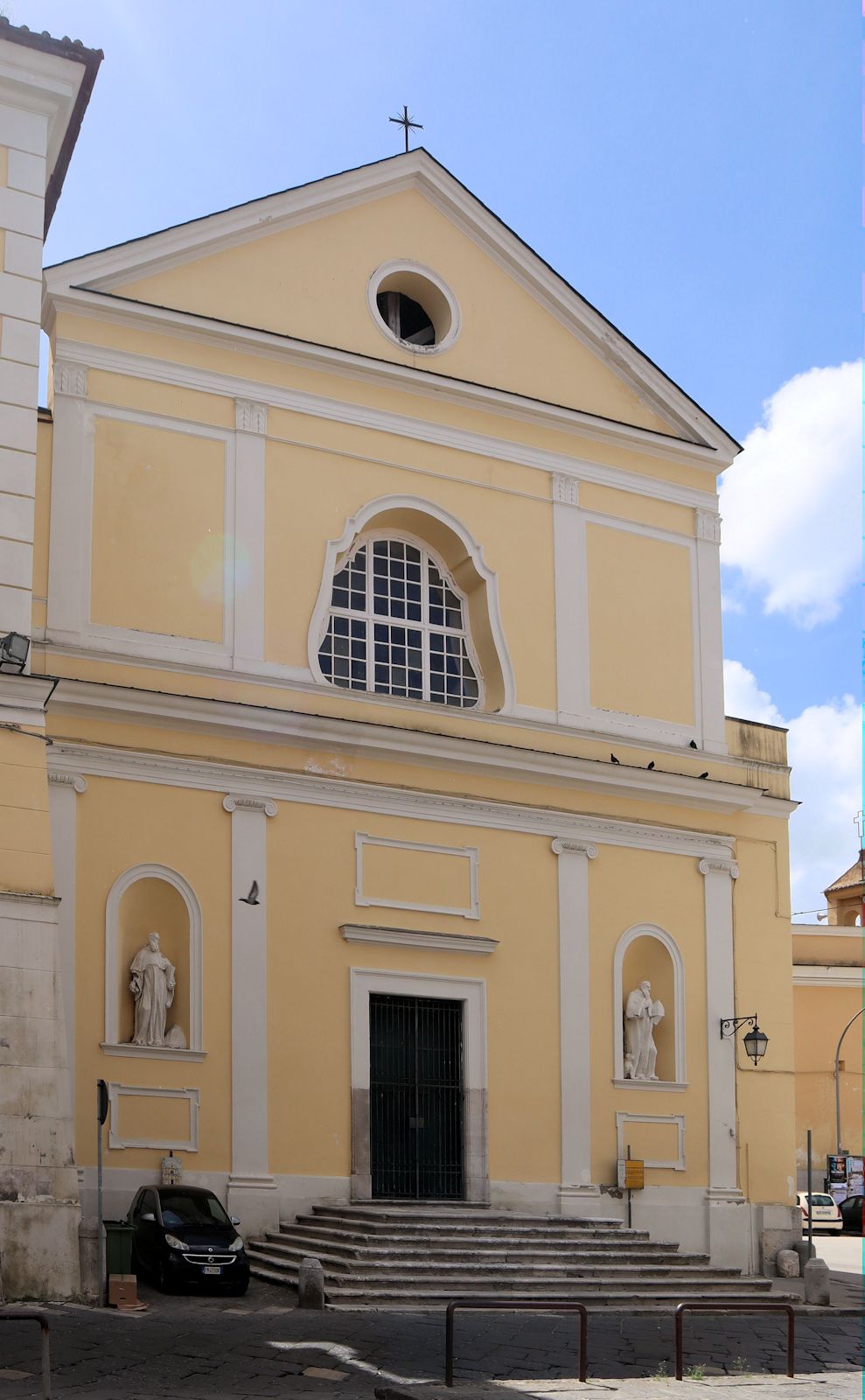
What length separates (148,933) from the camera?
72.8 feet

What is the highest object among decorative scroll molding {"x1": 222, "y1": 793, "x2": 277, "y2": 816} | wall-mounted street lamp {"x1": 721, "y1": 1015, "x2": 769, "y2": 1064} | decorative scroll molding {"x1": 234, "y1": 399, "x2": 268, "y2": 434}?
decorative scroll molding {"x1": 234, "y1": 399, "x2": 268, "y2": 434}

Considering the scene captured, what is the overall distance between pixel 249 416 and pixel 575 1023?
9.14 m

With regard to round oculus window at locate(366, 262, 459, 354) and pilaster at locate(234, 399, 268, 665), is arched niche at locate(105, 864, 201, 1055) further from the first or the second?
round oculus window at locate(366, 262, 459, 354)

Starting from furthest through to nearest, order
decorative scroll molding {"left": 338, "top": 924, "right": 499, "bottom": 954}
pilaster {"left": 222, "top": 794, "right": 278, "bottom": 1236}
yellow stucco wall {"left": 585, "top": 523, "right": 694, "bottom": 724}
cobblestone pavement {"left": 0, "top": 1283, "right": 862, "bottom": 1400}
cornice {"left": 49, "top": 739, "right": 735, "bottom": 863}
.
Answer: yellow stucco wall {"left": 585, "top": 523, "right": 694, "bottom": 724}
decorative scroll molding {"left": 338, "top": 924, "right": 499, "bottom": 954}
cornice {"left": 49, "top": 739, "right": 735, "bottom": 863}
pilaster {"left": 222, "top": 794, "right": 278, "bottom": 1236}
cobblestone pavement {"left": 0, "top": 1283, "right": 862, "bottom": 1400}

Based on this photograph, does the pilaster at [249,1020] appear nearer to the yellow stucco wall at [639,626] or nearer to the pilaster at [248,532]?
the pilaster at [248,532]

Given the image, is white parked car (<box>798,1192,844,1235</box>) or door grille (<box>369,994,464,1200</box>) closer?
door grille (<box>369,994,464,1200</box>)

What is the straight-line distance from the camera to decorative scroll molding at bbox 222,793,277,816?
74.8ft

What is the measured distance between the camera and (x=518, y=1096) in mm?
24203

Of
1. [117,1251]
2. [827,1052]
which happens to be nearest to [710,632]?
[117,1251]

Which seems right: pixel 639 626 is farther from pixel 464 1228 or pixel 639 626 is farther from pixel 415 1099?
pixel 464 1228

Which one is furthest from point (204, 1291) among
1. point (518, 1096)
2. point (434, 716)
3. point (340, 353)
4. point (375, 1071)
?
point (340, 353)

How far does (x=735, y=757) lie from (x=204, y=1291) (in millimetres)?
12221

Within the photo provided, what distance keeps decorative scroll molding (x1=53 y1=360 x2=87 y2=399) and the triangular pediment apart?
97cm

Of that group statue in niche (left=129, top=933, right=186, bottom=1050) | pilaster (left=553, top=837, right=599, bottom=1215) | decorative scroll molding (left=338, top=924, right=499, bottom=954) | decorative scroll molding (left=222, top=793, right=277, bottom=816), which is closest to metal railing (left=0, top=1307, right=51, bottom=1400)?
statue in niche (left=129, top=933, right=186, bottom=1050)
